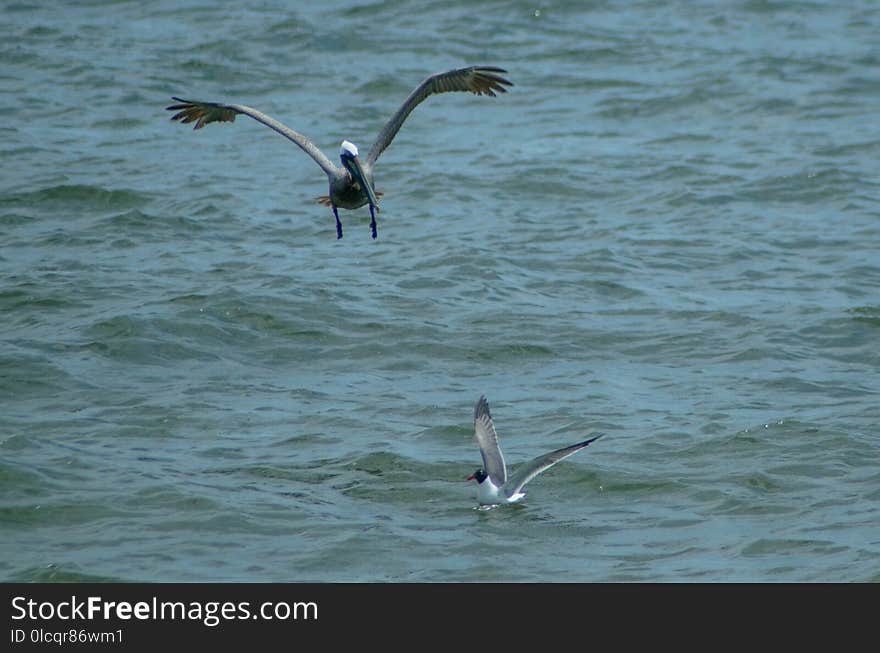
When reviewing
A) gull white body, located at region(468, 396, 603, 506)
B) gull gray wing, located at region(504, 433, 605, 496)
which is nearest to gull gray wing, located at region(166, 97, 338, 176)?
gull white body, located at region(468, 396, 603, 506)

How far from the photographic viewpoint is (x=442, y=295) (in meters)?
14.6

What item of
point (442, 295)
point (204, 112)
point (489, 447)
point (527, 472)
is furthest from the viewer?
point (442, 295)

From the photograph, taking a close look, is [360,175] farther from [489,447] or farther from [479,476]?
[479,476]

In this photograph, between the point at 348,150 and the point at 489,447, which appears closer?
the point at 348,150

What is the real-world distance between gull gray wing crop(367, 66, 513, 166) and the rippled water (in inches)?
88.7

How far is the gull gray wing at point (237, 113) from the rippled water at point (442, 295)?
2103mm

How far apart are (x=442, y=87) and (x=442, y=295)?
423cm

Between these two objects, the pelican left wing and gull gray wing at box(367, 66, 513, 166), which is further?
the pelican left wing

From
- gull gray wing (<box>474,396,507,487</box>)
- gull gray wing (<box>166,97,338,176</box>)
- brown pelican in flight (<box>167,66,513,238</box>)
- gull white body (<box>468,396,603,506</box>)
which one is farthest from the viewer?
gull gray wing (<box>166,97,338,176</box>)

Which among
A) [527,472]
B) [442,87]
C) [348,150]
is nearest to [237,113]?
[348,150]

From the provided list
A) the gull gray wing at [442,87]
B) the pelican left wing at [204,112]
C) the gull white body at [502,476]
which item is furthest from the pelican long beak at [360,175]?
the gull white body at [502,476]

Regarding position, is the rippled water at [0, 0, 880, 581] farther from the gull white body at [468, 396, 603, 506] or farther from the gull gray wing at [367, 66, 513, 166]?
the gull gray wing at [367, 66, 513, 166]

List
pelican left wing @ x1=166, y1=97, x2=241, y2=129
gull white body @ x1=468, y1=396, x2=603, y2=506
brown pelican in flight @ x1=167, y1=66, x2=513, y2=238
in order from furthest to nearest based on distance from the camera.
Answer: pelican left wing @ x1=166, y1=97, x2=241, y2=129
brown pelican in flight @ x1=167, y1=66, x2=513, y2=238
gull white body @ x1=468, y1=396, x2=603, y2=506

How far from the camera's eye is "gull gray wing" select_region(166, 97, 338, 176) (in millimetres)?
10539
